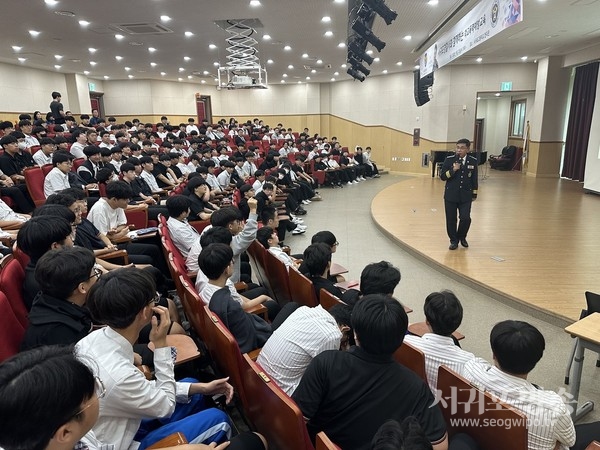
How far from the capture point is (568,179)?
12.1m

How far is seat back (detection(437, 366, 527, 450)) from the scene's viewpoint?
1.42 m

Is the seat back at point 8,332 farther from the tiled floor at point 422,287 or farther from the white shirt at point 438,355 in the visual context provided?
the tiled floor at point 422,287

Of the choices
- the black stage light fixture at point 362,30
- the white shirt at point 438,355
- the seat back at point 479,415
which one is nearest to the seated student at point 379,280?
the white shirt at point 438,355

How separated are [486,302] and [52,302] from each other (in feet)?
12.8

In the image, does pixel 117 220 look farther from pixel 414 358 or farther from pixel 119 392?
pixel 414 358

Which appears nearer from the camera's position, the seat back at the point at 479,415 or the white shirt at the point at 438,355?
the seat back at the point at 479,415

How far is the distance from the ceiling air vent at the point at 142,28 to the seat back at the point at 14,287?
804 cm

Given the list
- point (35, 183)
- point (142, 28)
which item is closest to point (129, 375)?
point (35, 183)

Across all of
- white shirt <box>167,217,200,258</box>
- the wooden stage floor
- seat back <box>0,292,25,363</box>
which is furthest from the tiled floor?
seat back <box>0,292,25,363</box>

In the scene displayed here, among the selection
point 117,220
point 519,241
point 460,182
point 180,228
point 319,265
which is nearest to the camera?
point 319,265

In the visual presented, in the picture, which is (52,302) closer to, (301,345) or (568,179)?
(301,345)

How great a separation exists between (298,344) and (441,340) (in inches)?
29.7

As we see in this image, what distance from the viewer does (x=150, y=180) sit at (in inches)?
273

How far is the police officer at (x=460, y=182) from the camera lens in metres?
5.32
